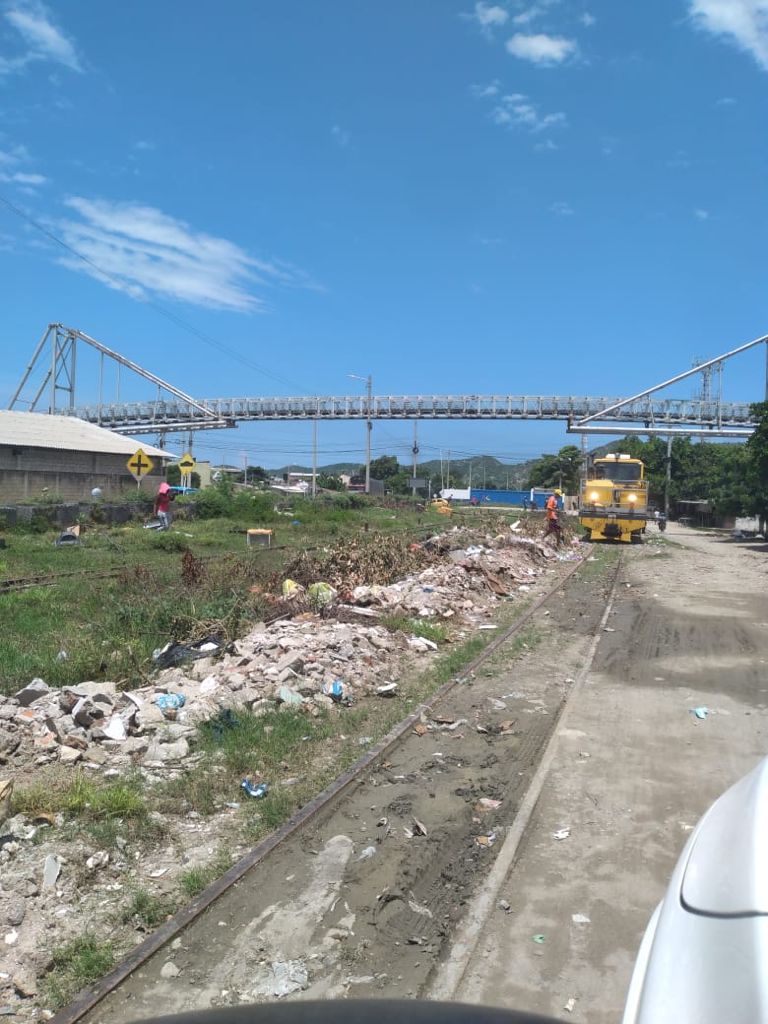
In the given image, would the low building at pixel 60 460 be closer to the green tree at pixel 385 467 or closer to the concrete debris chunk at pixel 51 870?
the concrete debris chunk at pixel 51 870

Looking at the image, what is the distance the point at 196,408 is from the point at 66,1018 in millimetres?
91042

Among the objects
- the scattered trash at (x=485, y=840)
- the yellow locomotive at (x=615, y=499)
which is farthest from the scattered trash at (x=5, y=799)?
the yellow locomotive at (x=615, y=499)

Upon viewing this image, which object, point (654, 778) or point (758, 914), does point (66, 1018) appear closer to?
point (758, 914)

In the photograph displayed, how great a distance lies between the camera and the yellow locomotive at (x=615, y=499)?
28562 mm

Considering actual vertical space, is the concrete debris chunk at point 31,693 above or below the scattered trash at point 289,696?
above

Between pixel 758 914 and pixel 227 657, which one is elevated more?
pixel 758 914

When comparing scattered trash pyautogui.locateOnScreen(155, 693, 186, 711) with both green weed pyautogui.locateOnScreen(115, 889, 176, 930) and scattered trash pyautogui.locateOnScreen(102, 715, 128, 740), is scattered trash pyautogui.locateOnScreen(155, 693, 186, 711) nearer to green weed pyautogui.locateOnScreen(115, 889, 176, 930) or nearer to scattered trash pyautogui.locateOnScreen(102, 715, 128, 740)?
scattered trash pyautogui.locateOnScreen(102, 715, 128, 740)

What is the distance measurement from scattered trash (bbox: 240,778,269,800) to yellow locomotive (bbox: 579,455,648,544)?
24.9 m

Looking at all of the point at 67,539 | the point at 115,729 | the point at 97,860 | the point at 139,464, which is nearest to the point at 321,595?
the point at 115,729

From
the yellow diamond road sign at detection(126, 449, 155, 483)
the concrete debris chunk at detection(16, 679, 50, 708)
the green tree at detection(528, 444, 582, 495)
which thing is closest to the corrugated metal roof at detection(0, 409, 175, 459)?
the yellow diamond road sign at detection(126, 449, 155, 483)

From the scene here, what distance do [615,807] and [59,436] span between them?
40698mm

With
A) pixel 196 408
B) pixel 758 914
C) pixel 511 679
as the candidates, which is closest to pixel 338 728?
pixel 511 679

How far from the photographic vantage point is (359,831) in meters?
4.82

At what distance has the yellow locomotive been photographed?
2856cm
